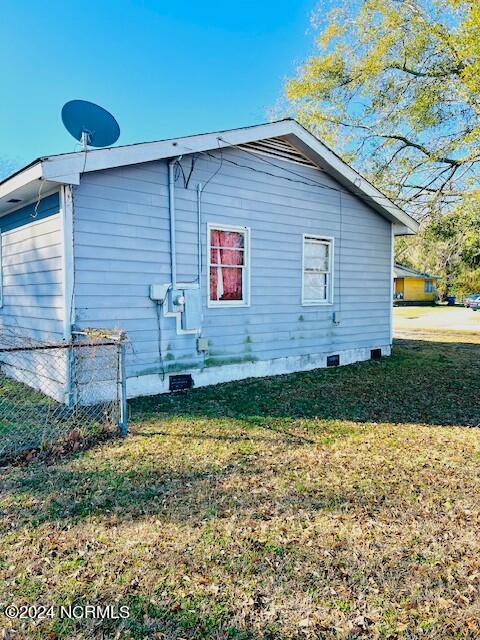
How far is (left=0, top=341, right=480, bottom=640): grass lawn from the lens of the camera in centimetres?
203

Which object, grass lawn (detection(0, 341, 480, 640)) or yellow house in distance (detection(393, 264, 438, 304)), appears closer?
grass lawn (detection(0, 341, 480, 640))

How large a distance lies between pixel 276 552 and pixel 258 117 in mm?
15212

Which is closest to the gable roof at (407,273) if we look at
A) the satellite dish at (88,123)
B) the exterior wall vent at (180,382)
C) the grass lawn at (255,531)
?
the exterior wall vent at (180,382)

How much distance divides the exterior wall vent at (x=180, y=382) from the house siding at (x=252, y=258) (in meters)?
0.12

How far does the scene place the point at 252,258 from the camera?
23.5 feet

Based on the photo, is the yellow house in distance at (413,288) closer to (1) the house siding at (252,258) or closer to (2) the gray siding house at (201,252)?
(1) the house siding at (252,258)

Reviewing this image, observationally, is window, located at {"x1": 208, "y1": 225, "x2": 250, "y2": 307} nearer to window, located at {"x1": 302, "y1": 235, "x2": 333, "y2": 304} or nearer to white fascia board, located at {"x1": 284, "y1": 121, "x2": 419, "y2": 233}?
window, located at {"x1": 302, "y1": 235, "x2": 333, "y2": 304}

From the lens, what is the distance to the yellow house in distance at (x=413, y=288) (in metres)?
40.0

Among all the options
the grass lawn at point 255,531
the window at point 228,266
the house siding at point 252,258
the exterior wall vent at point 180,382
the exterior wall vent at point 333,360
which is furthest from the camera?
the exterior wall vent at point 333,360

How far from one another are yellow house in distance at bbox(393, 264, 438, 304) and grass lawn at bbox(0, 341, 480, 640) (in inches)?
1474

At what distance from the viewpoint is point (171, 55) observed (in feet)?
47.0

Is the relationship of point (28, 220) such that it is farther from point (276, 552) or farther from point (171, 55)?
point (171, 55)

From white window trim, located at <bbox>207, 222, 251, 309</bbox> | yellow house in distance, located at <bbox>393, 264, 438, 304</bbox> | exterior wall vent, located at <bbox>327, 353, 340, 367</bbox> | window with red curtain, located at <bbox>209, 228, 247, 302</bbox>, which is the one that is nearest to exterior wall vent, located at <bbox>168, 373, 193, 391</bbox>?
white window trim, located at <bbox>207, 222, 251, 309</bbox>

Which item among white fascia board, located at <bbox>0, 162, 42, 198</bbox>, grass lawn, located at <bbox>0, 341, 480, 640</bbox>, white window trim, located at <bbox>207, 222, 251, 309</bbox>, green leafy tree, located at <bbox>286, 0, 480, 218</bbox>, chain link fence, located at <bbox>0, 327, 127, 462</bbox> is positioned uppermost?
green leafy tree, located at <bbox>286, 0, 480, 218</bbox>
